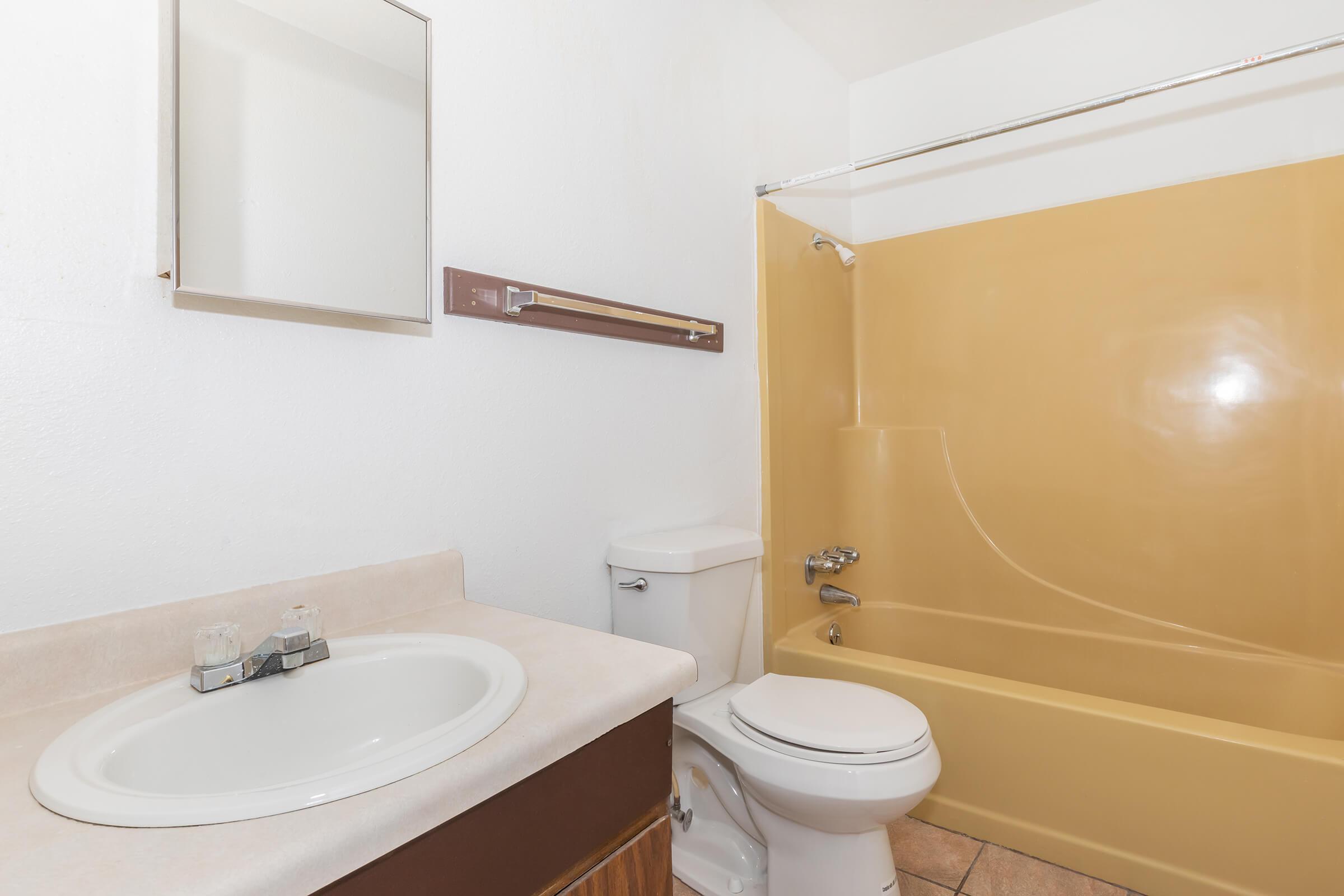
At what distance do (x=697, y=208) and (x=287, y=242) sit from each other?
3.78 ft

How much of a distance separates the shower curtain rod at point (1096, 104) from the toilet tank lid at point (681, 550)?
1.11 metres

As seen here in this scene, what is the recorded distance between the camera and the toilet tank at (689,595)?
1.50 m

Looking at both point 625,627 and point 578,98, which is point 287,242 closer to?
point 578,98

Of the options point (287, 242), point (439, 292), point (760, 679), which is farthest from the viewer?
point (760, 679)

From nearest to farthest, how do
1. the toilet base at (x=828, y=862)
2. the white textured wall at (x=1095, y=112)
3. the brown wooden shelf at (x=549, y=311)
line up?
1. the brown wooden shelf at (x=549, y=311)
2. the toilet base at (x=828, y=862)
3. the white textured wall at (x=1095, y=112)

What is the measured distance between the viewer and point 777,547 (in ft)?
6.97

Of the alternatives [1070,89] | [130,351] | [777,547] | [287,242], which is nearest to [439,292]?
[287,242]

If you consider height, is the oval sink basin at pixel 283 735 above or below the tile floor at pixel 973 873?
above

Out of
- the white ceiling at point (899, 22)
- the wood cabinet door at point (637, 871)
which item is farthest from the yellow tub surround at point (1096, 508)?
the wood cabinet door at point (637, 871)

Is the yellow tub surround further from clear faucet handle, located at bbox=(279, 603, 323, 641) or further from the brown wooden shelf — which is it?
clear faucet handle, located at bbox=(279, 603, 323, 641)

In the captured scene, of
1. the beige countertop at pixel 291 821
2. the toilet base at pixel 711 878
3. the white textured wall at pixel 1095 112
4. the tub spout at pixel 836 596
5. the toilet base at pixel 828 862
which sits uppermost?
the white textured wall at pixel 1095 112

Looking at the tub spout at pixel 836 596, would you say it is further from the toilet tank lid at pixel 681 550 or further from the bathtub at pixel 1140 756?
the toilet tank lid at pixel 681 550

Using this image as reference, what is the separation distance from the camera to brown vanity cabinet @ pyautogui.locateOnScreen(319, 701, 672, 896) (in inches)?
22.7

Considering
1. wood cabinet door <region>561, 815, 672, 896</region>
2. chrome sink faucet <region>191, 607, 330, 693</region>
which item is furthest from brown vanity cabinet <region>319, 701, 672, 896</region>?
chrome sink faucet <region>191, 607, 330, 693</region>
